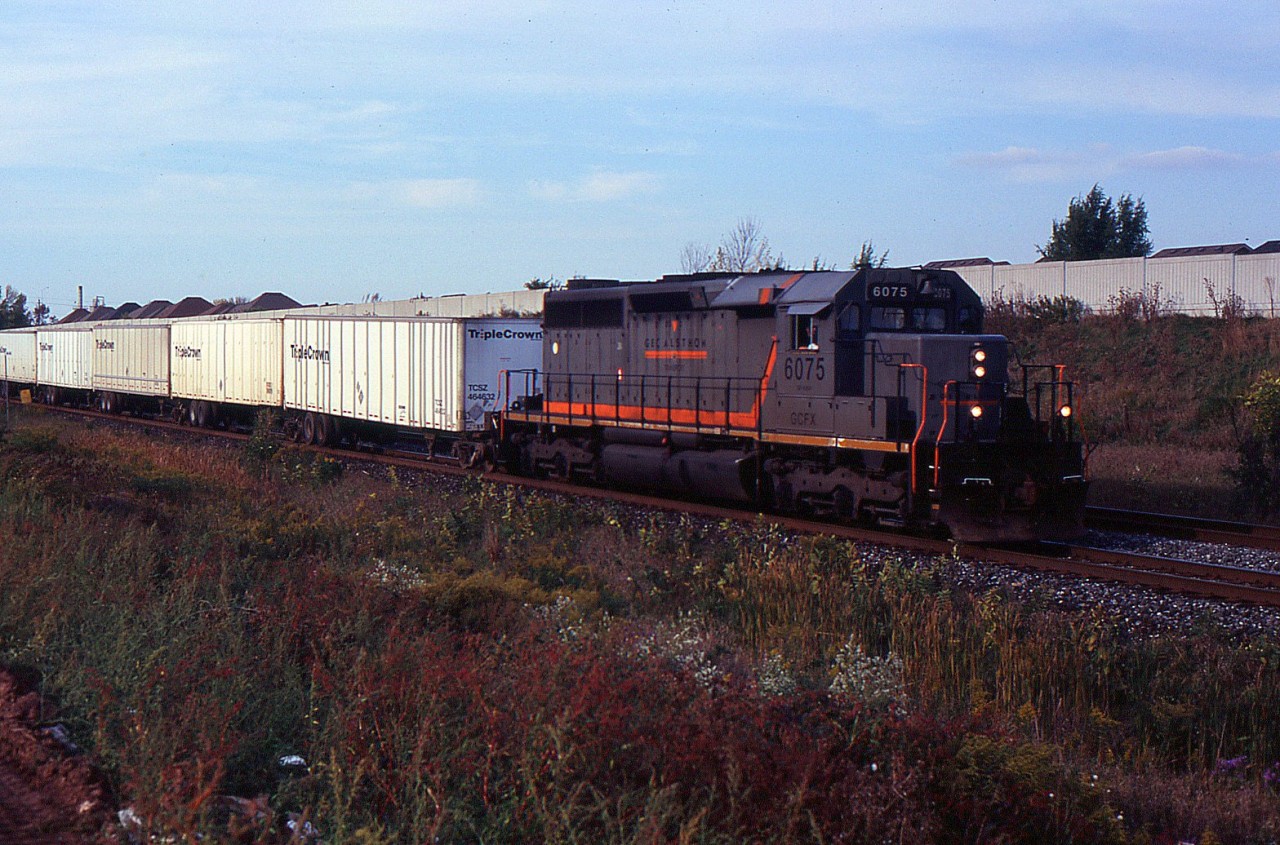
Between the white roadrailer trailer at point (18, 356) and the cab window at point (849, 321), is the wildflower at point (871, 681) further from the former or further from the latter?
the white roadrailer trailer at point (18, 356)

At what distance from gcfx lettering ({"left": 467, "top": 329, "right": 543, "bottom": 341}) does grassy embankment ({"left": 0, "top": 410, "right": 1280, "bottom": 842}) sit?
1101 cm

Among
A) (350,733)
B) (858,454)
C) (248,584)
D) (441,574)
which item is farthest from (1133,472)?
(350,733)

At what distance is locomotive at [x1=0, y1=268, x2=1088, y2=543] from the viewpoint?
496 inches

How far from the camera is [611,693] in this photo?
498 centimetres

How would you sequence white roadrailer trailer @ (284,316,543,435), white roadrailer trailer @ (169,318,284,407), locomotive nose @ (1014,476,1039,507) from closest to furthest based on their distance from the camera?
locomotive nose @ (1014,476,1039,507)
white roadrailer trailer @ (284,316,543,435)
white roadrailer trailer @ (169,318,284,407)

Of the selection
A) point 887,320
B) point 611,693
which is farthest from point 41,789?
point 887,320

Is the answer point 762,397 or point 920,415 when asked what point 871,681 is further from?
point 762,397

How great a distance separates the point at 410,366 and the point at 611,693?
755 inches

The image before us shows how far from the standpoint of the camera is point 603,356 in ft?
60.3

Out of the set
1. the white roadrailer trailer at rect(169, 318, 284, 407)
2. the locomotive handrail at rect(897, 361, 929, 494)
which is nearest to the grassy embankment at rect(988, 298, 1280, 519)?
the locomotive handrail at rect(897, 361, 929, 494)

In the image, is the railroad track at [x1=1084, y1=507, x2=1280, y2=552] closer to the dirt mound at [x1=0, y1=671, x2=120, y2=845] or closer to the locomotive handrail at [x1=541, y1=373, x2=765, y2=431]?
the locomotive handrail at [x1=541, y1=373, x2=765, y2=431]

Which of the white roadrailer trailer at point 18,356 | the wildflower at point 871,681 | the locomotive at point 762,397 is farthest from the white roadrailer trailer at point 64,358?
the wildflower at point 871,681

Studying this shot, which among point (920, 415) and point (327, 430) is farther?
point (327, 430)

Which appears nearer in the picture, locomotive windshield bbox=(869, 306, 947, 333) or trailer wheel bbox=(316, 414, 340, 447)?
locomotive windshield bbox=(869, 306, 947, 333)
